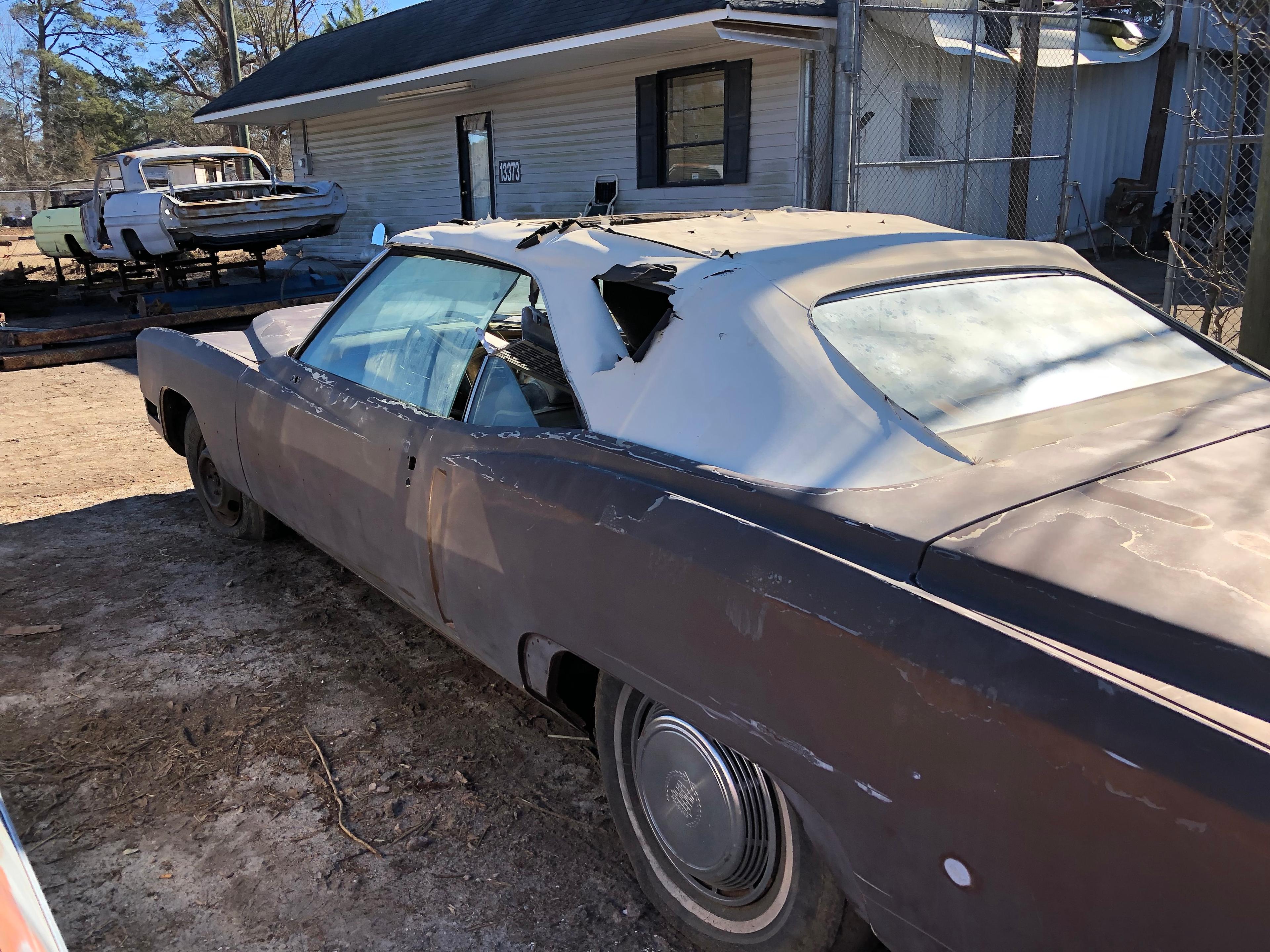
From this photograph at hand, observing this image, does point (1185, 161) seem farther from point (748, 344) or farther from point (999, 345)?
point (748, 344)

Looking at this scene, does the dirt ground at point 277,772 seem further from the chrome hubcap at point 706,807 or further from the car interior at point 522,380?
the car interior at point 522,380

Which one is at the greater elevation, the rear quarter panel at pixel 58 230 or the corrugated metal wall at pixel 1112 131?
the corrugated metal wall at pixel 1112 131

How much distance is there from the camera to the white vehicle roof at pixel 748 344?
1.97 metres

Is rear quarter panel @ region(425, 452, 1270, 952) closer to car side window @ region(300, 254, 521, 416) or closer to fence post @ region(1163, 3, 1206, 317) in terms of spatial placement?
car side window @ region(300, 254, 521, 416)

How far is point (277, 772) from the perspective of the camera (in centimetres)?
284

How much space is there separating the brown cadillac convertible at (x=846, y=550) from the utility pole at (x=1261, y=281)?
1.67m

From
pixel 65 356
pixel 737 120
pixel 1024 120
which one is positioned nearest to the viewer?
pixel 65 356

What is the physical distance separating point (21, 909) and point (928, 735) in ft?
4.16

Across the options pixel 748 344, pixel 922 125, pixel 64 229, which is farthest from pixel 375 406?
pixel 64 229

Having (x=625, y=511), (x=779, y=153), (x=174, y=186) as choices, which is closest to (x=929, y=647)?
(x=625, y=511)

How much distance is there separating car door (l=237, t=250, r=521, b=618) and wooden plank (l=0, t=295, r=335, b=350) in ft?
18.4

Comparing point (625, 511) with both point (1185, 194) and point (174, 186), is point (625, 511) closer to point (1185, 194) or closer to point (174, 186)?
point (1185, 194)

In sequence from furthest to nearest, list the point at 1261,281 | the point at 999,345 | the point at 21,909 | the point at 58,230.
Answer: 1. the point at 58,230
2. the point at 1261,281
3. the point at 999,345
4. the point at 21,909

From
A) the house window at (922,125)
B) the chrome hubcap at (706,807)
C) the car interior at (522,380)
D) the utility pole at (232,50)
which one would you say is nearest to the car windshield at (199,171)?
the utility pole at (232,50)
